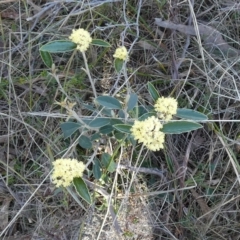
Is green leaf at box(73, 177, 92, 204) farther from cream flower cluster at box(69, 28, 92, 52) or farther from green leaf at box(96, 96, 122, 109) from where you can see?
cream flower cluster at box(69, 28, 92, 52)

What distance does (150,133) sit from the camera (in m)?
1.06

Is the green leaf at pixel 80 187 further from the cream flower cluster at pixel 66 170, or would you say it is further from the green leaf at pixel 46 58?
the green leaf at pixel 46 58

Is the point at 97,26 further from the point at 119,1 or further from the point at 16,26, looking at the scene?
the point at 16,26

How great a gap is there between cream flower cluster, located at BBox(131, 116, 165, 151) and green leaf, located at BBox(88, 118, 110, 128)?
0.19 metres

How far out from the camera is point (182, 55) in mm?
1606

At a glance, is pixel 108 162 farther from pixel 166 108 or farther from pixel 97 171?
pixel 166 108

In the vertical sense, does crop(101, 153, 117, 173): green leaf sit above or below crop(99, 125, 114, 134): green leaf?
below

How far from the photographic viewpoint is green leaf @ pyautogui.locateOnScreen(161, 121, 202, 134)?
116 centimetres

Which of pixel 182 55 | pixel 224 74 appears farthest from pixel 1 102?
pixel 224 74

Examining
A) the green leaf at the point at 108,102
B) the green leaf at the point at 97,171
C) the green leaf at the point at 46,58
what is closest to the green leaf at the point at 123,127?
the green leaf at the point at 108,102

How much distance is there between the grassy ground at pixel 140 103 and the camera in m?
1.43

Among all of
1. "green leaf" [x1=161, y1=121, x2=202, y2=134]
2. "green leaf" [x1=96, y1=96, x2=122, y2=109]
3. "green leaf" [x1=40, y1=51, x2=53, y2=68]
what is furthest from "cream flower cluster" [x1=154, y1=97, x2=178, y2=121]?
"green leaf" [x1=40, y1=51, x2=53, y2=68]

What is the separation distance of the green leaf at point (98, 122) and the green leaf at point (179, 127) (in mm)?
174

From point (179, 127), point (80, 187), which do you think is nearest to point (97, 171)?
point (80, 187)
